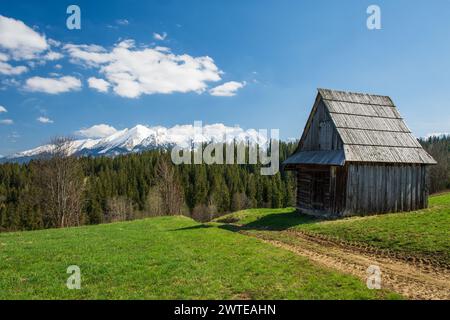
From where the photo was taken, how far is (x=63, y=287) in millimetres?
10312

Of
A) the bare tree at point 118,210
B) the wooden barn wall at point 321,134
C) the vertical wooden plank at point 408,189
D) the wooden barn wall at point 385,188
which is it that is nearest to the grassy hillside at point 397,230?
the wooden barn wall at point 385,188

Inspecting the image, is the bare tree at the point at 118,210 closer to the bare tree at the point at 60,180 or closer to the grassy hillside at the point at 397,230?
the bare tree at the point at 60,180

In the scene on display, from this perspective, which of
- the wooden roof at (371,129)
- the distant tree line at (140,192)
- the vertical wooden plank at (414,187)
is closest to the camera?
the wooden roof at (371,129)

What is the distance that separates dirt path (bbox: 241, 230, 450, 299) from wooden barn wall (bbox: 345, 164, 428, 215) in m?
7.50

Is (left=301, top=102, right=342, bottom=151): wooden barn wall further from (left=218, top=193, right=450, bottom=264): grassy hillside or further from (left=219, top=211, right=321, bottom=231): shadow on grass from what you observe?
(left=218, top=193, right=450, bottom=264): grassy hillside

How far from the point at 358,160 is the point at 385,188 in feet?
12.4

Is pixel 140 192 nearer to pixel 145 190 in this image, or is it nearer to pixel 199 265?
pixel 145 190

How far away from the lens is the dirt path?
33.6 feet

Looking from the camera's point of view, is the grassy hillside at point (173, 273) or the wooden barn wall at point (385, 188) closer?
the grassy hillside at point (173, 273)

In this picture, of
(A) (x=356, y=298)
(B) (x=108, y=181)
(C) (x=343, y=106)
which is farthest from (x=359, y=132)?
(B) (x=108, y=181)

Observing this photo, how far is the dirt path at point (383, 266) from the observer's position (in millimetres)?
10227

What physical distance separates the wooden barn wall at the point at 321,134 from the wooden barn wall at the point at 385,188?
117 inches

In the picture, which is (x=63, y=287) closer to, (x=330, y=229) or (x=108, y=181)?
(x=330, y=229)

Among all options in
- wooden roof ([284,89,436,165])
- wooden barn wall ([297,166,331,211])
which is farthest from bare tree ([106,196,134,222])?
wooden roof ([284,89,436,165])
